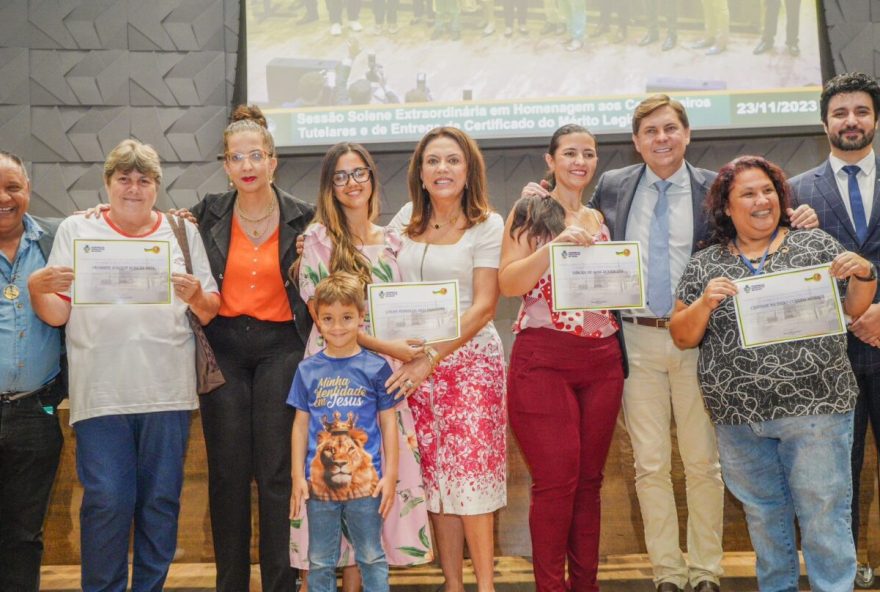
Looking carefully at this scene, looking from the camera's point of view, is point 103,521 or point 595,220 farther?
point 595,220

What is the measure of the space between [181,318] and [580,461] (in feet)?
5.12

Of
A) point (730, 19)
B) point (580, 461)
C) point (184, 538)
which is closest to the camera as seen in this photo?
point (580, 461)

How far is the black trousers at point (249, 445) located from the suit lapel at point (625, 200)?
1.32 metres

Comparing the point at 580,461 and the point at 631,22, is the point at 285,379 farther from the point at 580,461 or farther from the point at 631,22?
the point at 631,22

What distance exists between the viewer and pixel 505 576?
11.6 ft

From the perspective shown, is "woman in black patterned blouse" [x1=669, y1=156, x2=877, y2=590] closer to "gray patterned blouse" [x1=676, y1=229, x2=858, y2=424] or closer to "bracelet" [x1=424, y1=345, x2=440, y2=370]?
"gray patterned blouse" [x1=676, y1=229, x2=858, y2=424]

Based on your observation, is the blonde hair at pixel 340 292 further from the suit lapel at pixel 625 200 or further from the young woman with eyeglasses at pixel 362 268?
the suit lapel at pixel 625 200

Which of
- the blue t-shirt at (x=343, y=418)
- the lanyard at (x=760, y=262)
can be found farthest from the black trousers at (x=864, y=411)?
the blue t-shirt at (x=343, y=418)

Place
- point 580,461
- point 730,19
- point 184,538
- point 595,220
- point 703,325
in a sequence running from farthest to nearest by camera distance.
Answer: point 730,19
point 184,538
point 595,220
point 580,461
point 703,325

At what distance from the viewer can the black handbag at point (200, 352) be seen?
2.74 meters

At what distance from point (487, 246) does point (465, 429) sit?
26.5 inches

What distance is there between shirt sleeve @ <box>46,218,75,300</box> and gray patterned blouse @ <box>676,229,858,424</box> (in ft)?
7.26

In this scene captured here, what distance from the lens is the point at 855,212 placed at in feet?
9.51

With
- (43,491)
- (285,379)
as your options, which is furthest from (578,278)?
(43,491)
